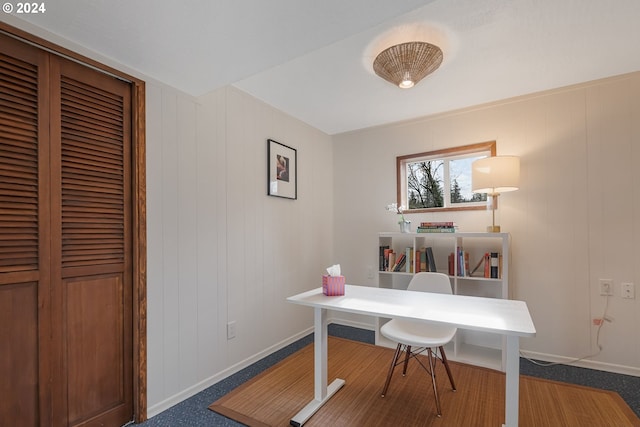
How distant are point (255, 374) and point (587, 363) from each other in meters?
2.69

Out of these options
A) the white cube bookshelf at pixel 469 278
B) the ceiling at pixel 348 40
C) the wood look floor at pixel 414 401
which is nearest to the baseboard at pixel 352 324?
the white cube bookshelf at pixel 469 278

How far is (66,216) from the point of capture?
1.58m

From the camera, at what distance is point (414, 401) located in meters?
2.02

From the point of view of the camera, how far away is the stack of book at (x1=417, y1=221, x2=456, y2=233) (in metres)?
2.85

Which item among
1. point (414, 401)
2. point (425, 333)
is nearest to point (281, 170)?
point (425, 333)

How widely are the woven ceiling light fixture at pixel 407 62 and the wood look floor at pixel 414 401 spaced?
2151mm

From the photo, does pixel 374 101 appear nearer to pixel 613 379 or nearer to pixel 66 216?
pixel 66 216

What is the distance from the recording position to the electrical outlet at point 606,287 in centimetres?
243

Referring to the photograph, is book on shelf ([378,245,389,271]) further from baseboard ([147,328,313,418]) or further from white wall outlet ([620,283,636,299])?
white wall outlet ([620,283,636,299])

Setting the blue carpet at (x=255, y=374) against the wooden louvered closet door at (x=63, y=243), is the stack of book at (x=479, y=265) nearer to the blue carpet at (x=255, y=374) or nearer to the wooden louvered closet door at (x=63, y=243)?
the blue carpet at (x=255, y=374)

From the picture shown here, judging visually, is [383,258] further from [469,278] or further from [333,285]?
[333,285]

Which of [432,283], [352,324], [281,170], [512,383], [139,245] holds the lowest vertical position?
[352,324]

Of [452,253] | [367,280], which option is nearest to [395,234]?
[452,253]

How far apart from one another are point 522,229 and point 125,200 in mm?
3131
